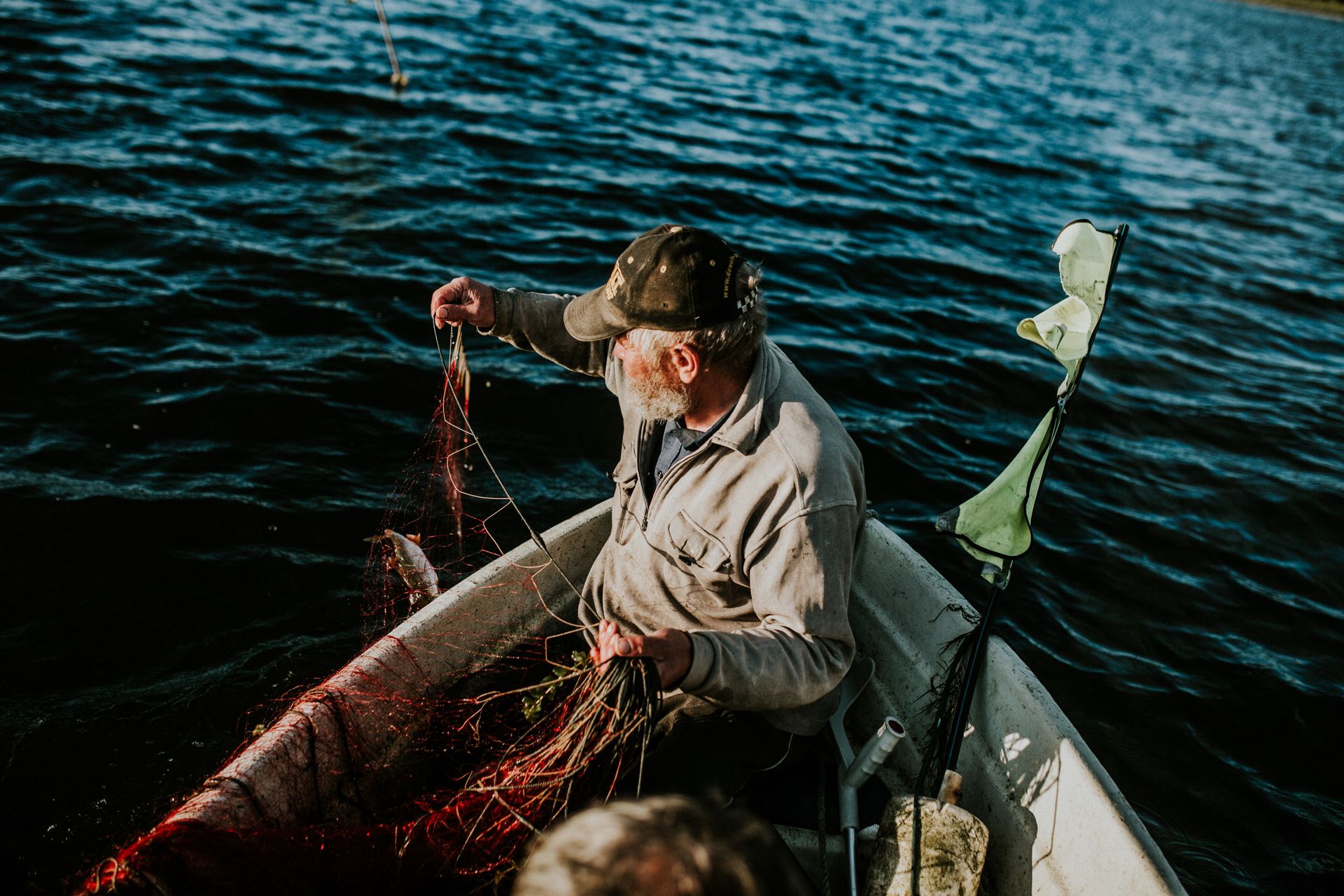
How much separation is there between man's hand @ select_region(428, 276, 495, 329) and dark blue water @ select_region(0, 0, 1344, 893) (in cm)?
211

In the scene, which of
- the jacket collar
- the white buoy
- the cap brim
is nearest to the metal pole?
the white buoy

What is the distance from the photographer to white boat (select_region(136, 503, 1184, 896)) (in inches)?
119

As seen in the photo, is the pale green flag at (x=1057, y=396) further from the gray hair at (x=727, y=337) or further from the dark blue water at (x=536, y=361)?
the dark blue water at (x=536, y=361)

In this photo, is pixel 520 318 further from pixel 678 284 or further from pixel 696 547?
pixel 696 547

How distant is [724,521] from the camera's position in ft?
10.4

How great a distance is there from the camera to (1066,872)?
317 cm

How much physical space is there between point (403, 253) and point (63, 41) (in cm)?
785

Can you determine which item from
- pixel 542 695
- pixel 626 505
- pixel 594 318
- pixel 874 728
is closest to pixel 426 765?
pixel 542 695

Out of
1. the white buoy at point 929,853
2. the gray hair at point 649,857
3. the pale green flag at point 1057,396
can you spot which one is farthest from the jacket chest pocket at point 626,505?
the gray hair at point 649,857

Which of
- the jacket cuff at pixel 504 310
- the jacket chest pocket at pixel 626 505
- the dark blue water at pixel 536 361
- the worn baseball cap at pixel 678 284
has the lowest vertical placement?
the dark blue water at pixel 536 361

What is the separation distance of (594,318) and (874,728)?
86.6 inches

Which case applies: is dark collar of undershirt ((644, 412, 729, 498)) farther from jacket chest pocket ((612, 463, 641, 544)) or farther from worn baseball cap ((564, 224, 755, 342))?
worn baseball cap ((564, 224, 755, 342))

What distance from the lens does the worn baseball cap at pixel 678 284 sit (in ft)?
10.1

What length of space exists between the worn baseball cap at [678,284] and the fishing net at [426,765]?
1.13 meters
